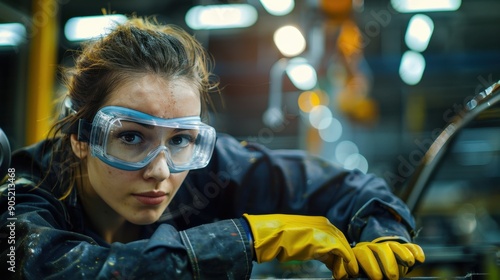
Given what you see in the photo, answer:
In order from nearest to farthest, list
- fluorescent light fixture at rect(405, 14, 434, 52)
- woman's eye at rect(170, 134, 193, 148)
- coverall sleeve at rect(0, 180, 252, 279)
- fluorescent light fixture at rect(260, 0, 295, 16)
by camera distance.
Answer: coverall sleeve at rect(0, 180, 252, 279), woman's eye at rect(170, 134, 193, 148), fluorescent light fixture at rect(260, 0, 295, 16), fluorescent light fixture at rect(405, 14, 434, 52)

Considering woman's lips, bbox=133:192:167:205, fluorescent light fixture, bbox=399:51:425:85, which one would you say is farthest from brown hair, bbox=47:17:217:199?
fluorescent light fixture, bbox=399:51:425:85

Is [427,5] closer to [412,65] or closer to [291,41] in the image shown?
[291,41]

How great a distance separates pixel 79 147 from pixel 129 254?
41 centimetres

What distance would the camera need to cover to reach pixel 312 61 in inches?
177

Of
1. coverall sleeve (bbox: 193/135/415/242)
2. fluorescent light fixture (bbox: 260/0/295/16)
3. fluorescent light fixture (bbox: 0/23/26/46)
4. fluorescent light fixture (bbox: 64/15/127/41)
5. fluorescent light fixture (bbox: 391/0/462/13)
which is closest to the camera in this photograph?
fluorescent light fixture (bbox: 64/15/127/41)

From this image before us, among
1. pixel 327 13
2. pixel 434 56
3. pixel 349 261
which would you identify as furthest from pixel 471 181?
pixel 349 261

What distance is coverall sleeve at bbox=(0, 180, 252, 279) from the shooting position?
112 centimetres

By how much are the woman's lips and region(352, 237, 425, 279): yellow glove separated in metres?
0.51

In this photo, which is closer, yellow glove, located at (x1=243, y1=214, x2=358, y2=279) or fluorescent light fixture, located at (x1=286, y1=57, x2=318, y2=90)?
yellow glove, located at (x1=243, y1=214, x2=358, y2=279)

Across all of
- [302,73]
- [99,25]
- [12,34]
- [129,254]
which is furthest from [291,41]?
[129,254]

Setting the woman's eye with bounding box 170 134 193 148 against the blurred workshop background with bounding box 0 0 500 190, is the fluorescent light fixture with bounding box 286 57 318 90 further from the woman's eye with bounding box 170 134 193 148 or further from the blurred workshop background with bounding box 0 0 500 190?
the woman's eye with bounding box 170 134 193 148

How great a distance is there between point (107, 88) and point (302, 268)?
111 cm

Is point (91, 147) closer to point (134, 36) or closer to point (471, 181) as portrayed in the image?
point (134, 36)

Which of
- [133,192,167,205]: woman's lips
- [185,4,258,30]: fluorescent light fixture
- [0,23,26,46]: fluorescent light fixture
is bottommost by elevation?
[133,192,167,205]: woman's lips
